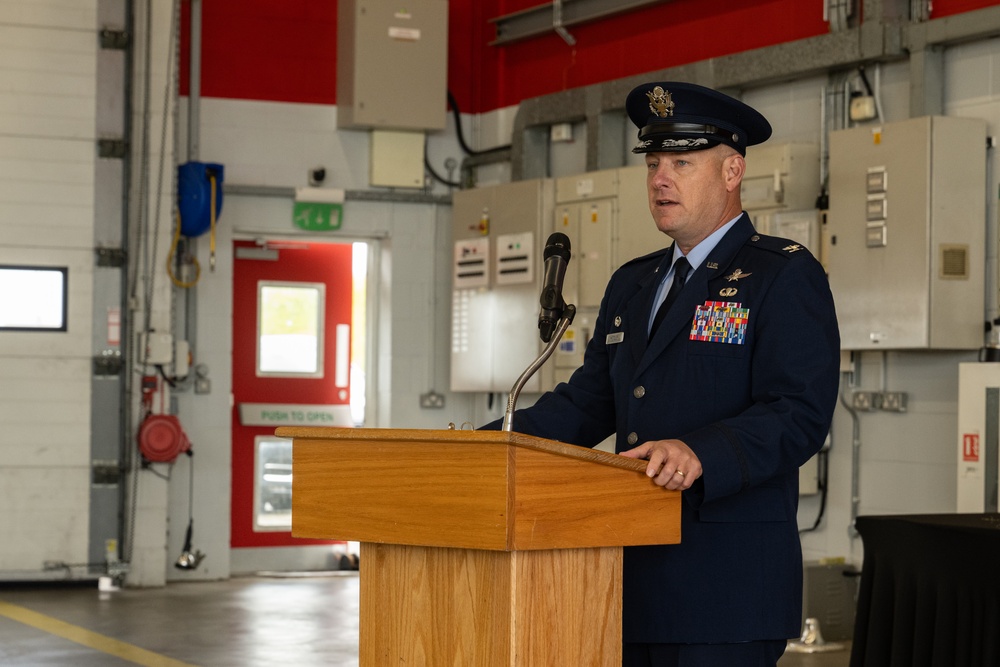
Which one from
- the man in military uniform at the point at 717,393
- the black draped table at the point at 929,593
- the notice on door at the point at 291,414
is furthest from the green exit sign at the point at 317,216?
the man in military uniform at the point at 717,393

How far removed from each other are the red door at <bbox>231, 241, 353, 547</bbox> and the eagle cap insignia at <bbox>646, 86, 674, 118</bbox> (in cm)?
697

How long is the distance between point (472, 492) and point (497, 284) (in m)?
6.53

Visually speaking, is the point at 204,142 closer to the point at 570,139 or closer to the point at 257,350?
the point at 257,350

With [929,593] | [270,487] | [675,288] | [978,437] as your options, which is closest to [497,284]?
[270,487]

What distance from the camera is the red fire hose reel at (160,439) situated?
8.03 m

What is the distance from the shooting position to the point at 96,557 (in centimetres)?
812

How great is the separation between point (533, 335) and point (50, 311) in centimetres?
287

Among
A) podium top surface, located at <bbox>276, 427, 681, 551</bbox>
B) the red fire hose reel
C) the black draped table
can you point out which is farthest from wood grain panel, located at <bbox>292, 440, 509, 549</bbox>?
the red fire hose reel

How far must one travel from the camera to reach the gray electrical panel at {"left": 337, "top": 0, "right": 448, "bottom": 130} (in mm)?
8555

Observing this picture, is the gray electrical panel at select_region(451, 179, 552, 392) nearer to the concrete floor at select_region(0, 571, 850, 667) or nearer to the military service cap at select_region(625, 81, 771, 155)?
the concrete floor at select_region(0, 571, 850, 667)

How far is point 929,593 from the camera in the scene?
3977 mm

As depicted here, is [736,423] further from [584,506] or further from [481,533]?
[481,533]

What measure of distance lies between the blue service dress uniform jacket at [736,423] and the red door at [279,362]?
6.99m

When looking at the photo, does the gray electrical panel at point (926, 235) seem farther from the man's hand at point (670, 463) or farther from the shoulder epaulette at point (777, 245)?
the man's hand at point (670, 463)
